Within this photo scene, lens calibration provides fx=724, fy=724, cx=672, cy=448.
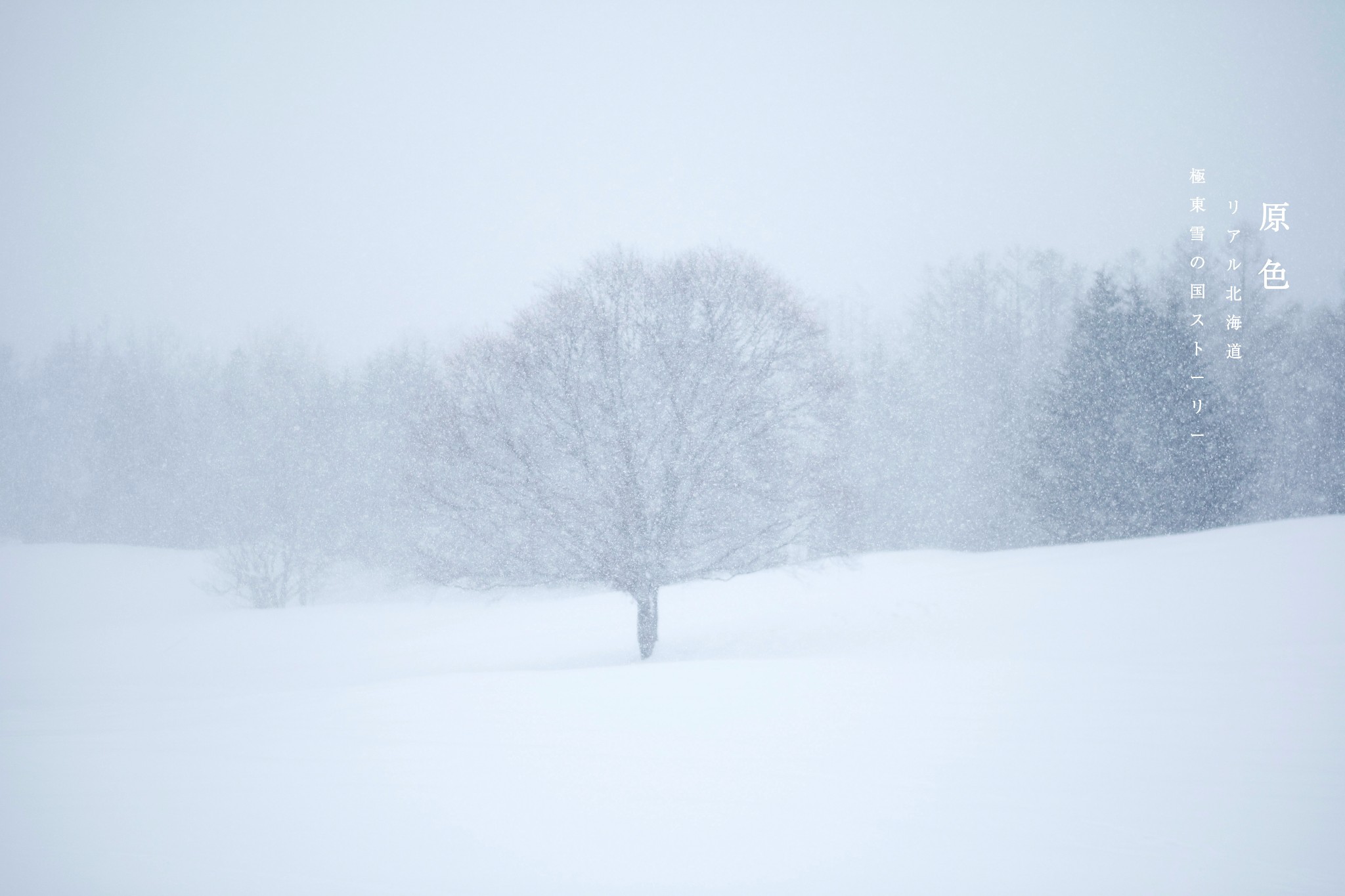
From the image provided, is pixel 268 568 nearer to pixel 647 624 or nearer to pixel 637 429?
pixel 647 624

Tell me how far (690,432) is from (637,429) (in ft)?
2.54

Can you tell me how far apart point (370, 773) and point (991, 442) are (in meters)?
23.2

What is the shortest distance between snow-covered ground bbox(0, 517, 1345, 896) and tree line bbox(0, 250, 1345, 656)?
2848 millimetres

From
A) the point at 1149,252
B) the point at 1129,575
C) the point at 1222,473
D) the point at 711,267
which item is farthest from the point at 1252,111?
the point at 711,267

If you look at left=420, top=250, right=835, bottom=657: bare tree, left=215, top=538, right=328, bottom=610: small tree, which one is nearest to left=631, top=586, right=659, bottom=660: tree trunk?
left=420, top=250, right=835, bottom=657: bare tree

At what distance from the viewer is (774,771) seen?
4633 millimetres

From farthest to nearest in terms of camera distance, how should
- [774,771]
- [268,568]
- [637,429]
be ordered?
1. [268,568]
2. [637,429]
3. [774,771]

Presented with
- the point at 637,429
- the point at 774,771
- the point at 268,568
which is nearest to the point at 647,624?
the point at 637,429

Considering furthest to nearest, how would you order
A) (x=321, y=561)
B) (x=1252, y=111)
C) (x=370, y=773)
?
(x=1252, y=111) → (x=321, y=561) → (x=370, y=773)

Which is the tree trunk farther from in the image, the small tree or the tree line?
the small tree

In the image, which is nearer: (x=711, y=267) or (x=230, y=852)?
(x=230, y=852)

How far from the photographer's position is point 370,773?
4.69 metres

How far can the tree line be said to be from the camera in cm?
1053

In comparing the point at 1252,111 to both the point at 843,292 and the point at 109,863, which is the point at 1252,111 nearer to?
the point at 843,292
